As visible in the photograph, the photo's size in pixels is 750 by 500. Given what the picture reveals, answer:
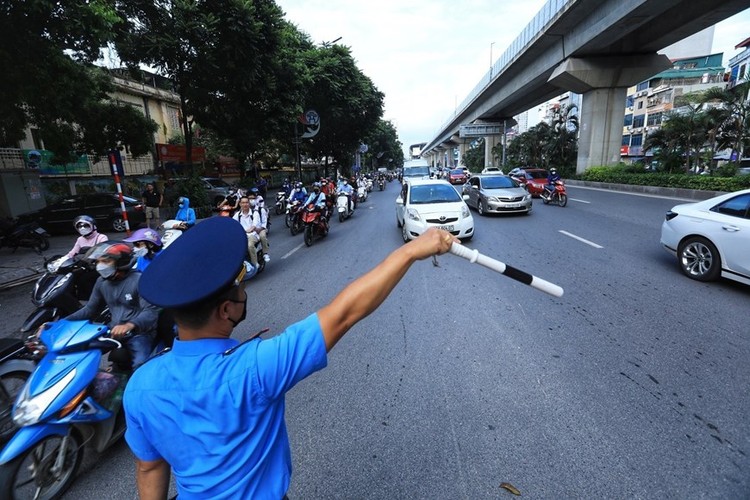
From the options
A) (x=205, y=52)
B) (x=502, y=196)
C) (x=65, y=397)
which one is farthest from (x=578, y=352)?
(x=205, y=52)

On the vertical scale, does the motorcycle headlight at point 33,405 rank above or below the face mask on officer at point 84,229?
below

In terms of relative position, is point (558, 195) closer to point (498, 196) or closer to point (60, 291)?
point (498, 196)

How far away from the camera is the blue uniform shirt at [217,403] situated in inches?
40.5

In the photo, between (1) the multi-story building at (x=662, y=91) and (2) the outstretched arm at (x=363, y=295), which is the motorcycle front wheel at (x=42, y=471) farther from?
(1) the multi-story building at (x=662, y=91)

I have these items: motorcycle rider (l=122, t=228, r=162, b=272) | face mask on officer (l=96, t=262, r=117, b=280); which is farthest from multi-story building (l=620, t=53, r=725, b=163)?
face mask on officer (l=96, t=262, r=117, b=280)

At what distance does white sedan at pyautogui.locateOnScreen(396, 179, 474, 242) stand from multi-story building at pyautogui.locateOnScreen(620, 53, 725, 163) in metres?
43.9

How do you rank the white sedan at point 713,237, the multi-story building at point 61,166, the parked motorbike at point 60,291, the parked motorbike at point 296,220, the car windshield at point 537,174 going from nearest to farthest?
the parked motorbike at point 60,291 → the white sedan at point 713,237 → the parked motorbike at point 296,220 → the multi-story building at point 61,166 → the car windshield at point 537,174

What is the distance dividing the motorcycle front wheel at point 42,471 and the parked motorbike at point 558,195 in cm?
1553

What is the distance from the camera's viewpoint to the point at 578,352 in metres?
3.74

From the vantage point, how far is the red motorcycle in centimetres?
970

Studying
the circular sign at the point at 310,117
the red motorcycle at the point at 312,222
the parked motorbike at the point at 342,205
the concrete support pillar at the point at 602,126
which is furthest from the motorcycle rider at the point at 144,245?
the concrete support pillar at the point at 602,126

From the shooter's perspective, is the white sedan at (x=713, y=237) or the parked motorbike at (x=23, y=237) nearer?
the white sedan at (x=713, y=237)

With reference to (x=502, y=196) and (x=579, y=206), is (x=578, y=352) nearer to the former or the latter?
(x=502, y=196)

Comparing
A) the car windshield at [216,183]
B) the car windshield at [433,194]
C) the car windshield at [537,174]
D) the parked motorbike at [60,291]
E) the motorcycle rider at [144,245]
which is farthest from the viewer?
the car windshield at [216,183]
